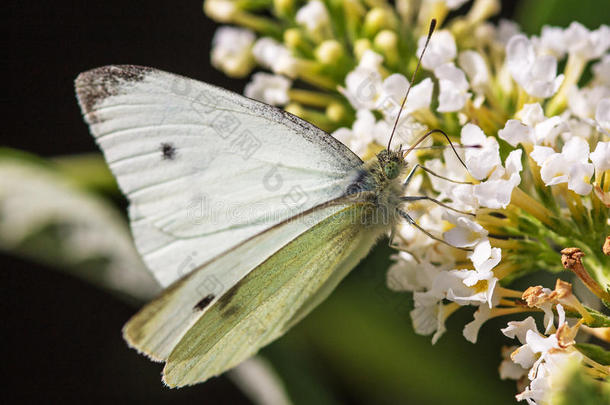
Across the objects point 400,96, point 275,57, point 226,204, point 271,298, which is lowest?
point 271,298

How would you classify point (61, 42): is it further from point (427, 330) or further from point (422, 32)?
point (427, 330)

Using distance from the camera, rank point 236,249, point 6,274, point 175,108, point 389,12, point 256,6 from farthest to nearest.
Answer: point 6,274 < point 256,6 < point 389,12 < point 175,108 < point 236,249

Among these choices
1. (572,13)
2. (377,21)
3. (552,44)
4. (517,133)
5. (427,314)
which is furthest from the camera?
(572,13)

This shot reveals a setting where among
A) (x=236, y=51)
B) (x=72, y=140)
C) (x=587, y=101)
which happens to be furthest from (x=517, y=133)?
(x=72, y=140)

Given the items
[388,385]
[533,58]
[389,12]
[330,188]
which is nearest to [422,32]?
[389,12]

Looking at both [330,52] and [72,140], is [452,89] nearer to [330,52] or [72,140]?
[330,52]
